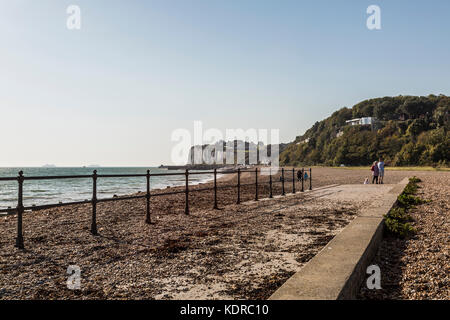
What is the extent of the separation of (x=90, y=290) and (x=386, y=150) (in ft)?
345

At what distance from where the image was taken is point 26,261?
4875 millimetres

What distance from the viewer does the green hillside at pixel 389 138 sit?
78375 mm

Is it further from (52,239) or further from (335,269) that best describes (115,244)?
(335,269)

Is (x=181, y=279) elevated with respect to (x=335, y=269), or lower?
lower

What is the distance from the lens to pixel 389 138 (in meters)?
101

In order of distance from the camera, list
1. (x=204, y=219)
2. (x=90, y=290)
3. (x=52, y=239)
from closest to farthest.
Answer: (x=90, y=290), (x=52, y=239), (x=204, y=219)

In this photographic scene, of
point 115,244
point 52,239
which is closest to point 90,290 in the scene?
point 115,244

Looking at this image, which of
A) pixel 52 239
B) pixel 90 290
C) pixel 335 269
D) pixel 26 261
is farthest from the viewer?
pixel 52 239

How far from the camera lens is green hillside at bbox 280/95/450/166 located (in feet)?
257
